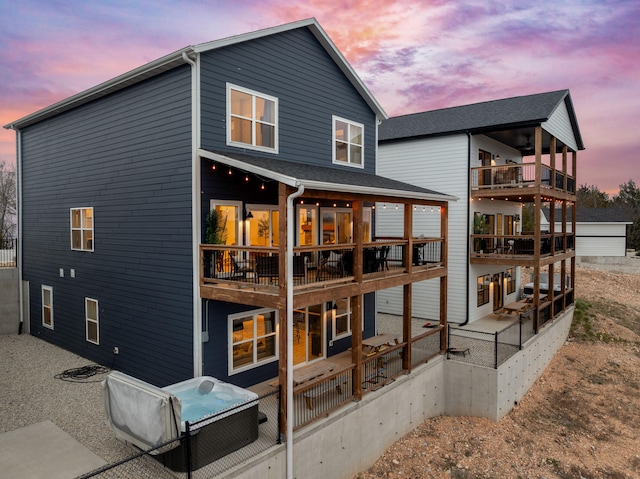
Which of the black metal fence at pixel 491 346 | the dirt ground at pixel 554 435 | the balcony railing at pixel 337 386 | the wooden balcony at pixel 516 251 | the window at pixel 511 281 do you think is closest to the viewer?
the balcony railing at pixel 337 386

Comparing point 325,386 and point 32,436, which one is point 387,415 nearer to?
point 325,386

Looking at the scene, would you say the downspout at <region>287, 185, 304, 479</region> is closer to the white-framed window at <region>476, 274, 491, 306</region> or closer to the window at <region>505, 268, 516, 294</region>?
the white-framed window at <region>476, 274, 491, 306</region>

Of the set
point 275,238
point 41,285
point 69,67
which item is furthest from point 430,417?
point 69,67

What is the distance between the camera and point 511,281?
76.3 ft

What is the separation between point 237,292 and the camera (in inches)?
356

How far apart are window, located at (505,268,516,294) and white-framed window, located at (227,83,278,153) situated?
16.5 metres

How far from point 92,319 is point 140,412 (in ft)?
24.3

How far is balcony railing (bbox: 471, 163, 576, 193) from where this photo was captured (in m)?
18.1

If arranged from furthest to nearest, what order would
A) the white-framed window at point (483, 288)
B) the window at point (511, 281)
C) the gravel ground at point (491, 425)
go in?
the window at point (511, 281) → the white-framed window at point (483, 288) → the gravel ground at point (491, 425)

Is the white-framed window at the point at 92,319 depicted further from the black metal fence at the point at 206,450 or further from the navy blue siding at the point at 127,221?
the black metal fence at the point at 206,450

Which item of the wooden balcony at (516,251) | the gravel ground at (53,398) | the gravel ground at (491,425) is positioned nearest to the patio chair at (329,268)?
the gravel ground at (491,425)

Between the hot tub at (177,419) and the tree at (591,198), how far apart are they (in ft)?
293

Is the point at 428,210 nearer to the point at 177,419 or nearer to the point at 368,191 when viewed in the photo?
the point at 368,191

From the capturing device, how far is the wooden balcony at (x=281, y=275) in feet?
28.5
